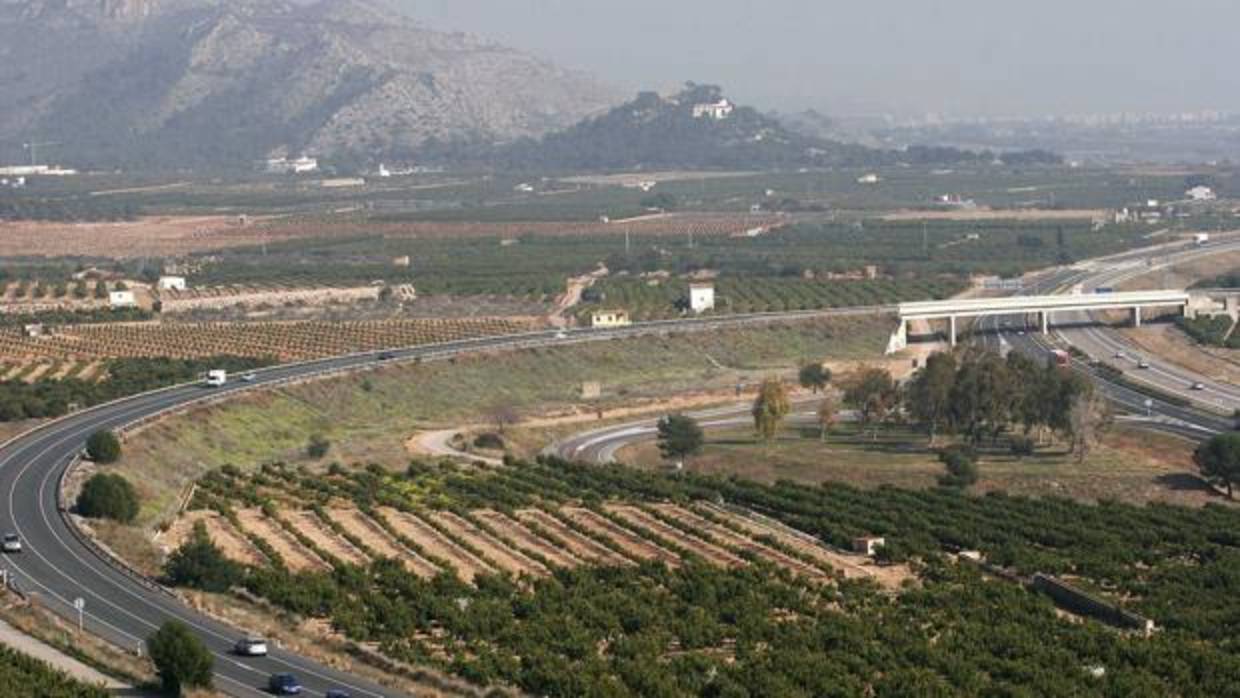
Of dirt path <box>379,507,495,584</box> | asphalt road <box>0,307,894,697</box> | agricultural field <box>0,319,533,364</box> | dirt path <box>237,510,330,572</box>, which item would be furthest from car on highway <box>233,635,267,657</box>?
agricultural field <box>0,319,533,364</box>

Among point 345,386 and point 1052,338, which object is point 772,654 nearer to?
point 345,386

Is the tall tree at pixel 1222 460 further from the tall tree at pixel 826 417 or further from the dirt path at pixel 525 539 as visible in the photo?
the dirt path at pixel 525 539

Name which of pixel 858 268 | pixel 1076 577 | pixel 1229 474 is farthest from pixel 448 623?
pixel 858 268

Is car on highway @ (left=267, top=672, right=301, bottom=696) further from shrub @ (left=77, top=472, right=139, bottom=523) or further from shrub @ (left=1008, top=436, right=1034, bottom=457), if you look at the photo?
shrub @ (left=1008, top=436, right=1034, bottom=457)

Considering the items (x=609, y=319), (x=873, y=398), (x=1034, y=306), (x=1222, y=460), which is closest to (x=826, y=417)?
(x=873, y=398)

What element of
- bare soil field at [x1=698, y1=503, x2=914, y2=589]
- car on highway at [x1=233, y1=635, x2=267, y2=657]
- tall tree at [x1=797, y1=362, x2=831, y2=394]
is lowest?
tall tree at [x1=797, y1=362, x2=831, y2=394]

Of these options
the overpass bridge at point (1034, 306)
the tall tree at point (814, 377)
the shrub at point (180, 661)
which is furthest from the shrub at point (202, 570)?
the overpass bridge at point (1034, 306)

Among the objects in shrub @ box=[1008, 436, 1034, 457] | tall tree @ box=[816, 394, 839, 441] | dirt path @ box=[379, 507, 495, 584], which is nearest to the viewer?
dirt path @ box=[379, 507, 495, 584]
